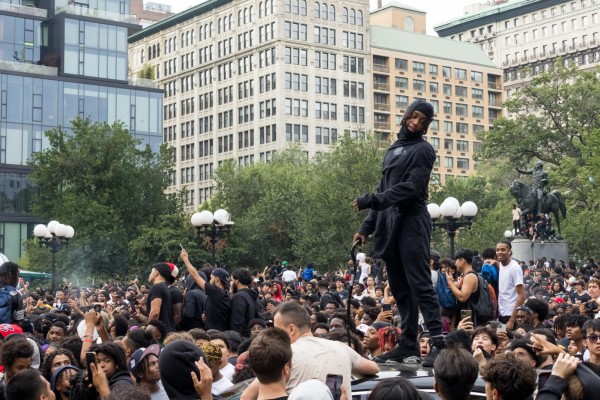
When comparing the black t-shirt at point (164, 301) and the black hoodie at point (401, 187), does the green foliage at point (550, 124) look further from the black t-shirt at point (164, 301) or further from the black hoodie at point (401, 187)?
the black hoodie at point (401, 187)

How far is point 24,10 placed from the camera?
75.8m

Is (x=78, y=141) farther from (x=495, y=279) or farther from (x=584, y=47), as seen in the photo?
(x=584, y=47)

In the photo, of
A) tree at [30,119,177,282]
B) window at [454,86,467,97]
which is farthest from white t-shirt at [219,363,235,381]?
window at [454,86,467,97]

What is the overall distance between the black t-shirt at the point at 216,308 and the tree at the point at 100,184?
49.4 meters

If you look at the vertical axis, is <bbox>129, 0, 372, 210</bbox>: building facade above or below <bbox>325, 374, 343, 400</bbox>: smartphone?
above

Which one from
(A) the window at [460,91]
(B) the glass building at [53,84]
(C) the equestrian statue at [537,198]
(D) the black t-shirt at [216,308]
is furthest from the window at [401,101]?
(D) the black t-shirt at [216,308]

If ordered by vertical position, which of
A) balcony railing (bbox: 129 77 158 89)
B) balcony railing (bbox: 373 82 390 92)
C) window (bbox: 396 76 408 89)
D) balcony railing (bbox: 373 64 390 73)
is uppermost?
balcony railing (bbox: 373 64 390 73)

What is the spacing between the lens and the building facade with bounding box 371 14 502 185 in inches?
5000

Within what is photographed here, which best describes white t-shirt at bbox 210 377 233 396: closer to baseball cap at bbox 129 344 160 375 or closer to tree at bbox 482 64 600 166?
baseball cap at bbox 129 344 160 375

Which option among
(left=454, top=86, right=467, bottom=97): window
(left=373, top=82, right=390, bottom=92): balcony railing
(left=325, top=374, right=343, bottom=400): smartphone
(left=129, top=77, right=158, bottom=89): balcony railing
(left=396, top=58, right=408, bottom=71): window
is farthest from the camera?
(left=454, top=86, right=467, bottom=97): window

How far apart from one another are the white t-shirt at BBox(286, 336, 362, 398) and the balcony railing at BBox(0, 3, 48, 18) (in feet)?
235

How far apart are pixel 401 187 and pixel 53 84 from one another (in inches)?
2746

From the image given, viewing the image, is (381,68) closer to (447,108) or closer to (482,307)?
(447,108)

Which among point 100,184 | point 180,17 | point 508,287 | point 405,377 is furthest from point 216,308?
point 180,17
